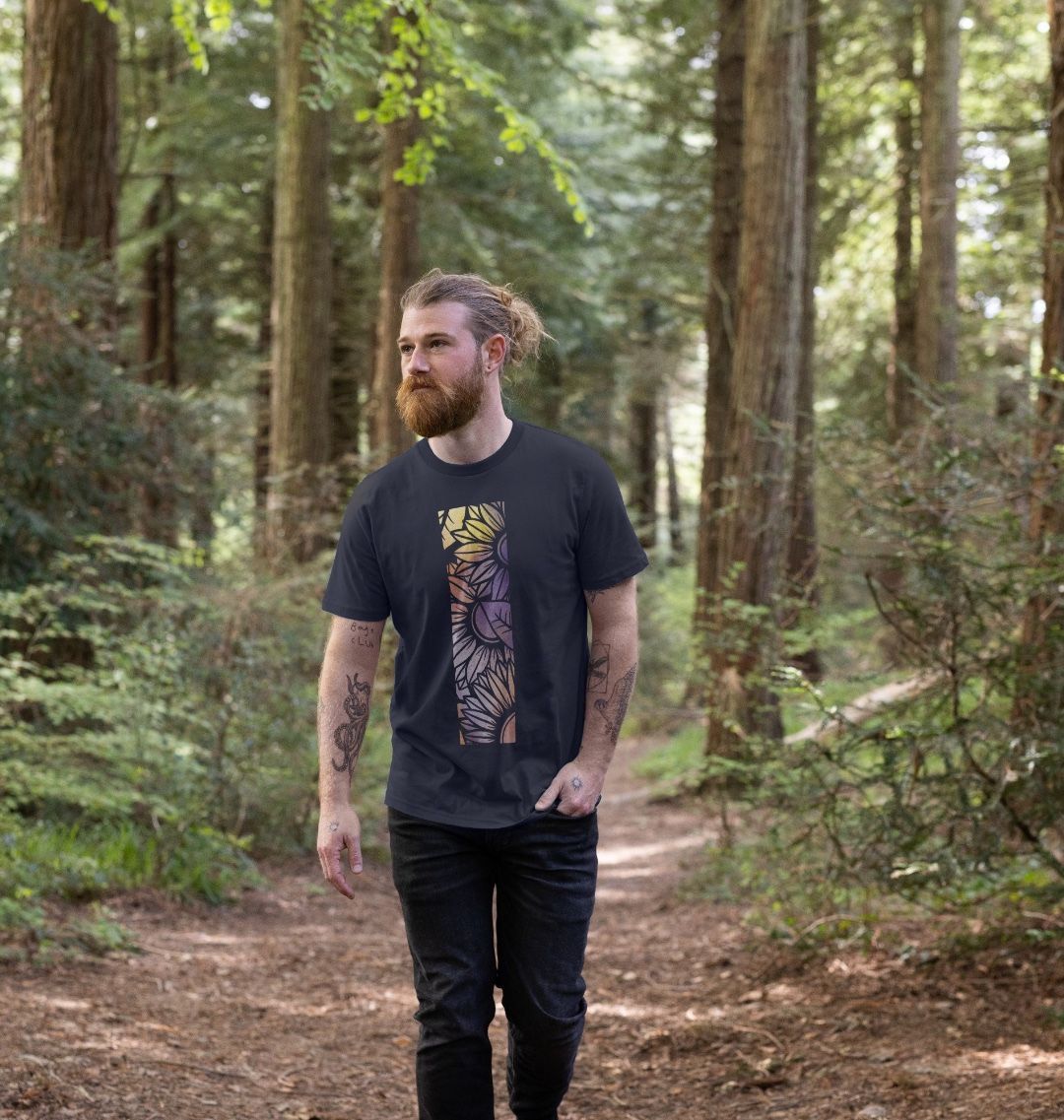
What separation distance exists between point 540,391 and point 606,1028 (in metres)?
18.6

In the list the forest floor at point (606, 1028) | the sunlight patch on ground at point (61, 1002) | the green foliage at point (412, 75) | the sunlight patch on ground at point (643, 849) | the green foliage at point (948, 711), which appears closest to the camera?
the forest floor at point (606, 1028)

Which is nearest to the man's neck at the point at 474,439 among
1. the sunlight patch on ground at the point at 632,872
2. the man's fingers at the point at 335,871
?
the man's fingers at the point at 335,871

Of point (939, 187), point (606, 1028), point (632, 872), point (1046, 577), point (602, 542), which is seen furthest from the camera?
point (939, 187)

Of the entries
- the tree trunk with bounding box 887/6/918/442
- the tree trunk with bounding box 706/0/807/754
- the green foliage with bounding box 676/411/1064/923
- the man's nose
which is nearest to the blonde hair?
the man's nose

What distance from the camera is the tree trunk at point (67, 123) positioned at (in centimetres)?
988

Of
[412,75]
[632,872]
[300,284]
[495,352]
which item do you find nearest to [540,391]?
[300,284]

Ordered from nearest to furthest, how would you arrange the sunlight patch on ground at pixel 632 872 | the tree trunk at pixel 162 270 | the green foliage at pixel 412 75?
the green foliage at pixel 412 75 → the sunlight patch on ground at pixel 632 872 → the tree trunk at pixel 162 270

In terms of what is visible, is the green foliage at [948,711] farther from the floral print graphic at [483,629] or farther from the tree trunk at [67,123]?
the tree trunk at [67,123]

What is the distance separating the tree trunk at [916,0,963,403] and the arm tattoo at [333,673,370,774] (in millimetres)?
12984

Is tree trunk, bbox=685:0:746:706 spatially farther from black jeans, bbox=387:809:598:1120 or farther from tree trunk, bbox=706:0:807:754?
black jeans, bbox=387:809:598:1120

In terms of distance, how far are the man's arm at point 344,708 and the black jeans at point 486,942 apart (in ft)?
0.56

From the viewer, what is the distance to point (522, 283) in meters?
4.00

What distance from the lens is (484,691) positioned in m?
3.41

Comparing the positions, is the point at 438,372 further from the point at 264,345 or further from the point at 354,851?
the point at 264,345
